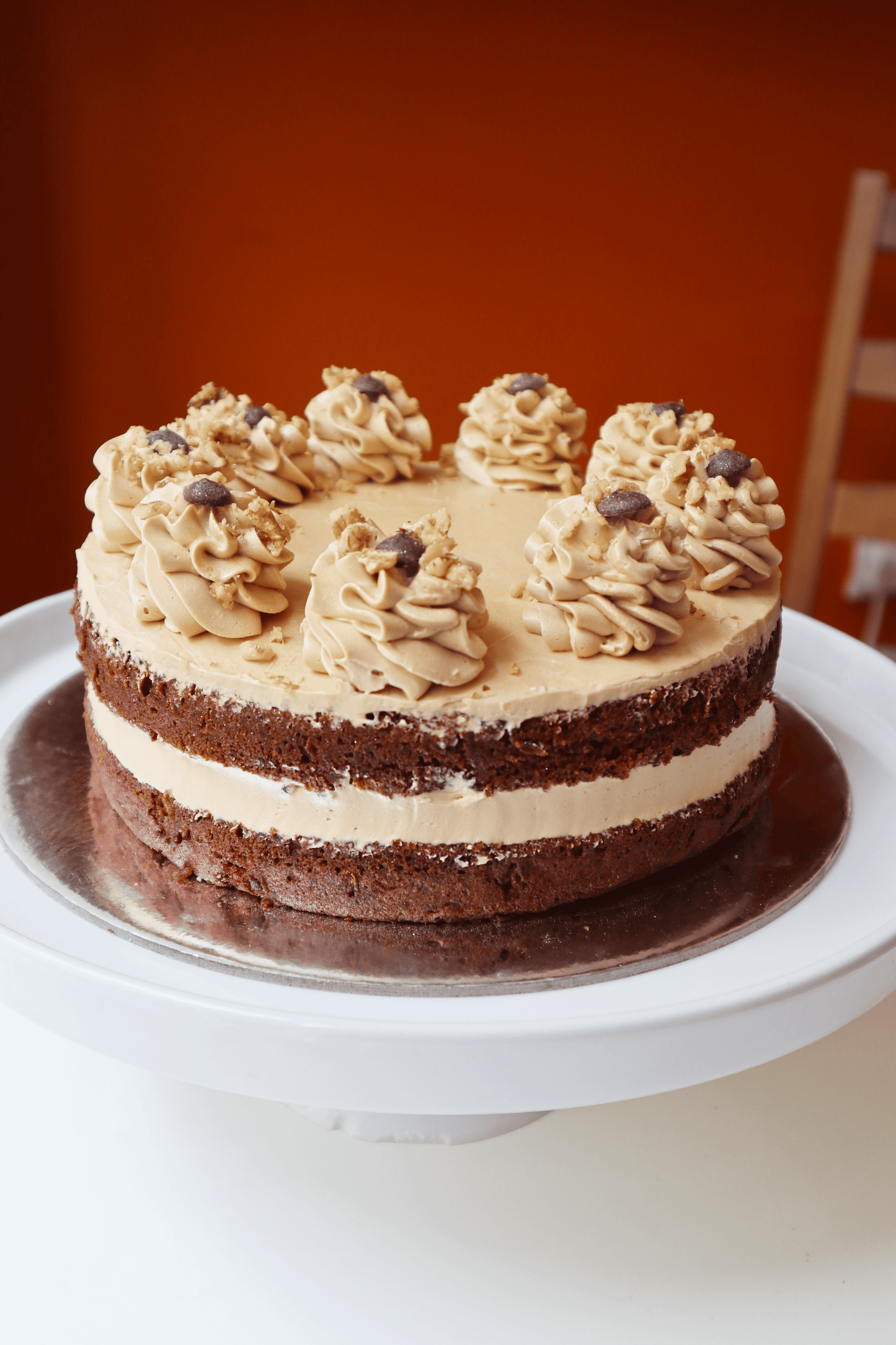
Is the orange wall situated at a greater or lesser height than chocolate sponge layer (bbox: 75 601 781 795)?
greater

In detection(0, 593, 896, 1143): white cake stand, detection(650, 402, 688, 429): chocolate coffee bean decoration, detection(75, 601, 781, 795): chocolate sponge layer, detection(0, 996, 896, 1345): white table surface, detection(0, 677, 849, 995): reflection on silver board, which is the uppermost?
detection(650, 402, 688, 429): chocolate coffee bean decoration

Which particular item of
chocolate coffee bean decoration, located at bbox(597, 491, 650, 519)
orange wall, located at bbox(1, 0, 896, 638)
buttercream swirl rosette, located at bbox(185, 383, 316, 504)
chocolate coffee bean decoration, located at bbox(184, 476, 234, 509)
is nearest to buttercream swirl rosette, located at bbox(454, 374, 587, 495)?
buttercream swirl rosette, located at bbox(185, 383, 316, 504)

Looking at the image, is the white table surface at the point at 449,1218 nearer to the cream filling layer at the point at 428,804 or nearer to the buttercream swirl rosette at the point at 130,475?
the cream filling layer at the point at 428,804

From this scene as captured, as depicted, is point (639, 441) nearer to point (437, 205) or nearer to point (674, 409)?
point (674, 409)

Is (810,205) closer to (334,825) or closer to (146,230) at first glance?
(146,230)

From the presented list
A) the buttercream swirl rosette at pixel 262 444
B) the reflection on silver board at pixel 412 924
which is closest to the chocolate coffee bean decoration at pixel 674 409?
the buttercream swirl rosette at pixel 262 444

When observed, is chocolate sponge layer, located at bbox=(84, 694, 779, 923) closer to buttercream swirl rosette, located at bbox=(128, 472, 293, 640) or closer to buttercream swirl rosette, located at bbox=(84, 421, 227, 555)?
buttercream swirl rosette, located at bbox=(128, 472, 293, 640)
